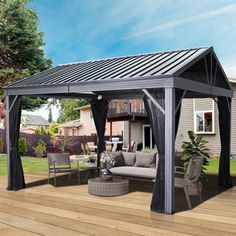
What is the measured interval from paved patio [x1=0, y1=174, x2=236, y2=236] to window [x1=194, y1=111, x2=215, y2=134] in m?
10.5

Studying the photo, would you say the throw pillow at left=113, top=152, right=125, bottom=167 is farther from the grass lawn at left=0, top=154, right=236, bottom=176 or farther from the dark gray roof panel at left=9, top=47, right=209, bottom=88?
the grass lawn at left=0, top=154, right=236, bottom=176

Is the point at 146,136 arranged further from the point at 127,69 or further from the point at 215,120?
the point at 127,69

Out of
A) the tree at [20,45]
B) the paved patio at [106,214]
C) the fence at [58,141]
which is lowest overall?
the paved patio at [106,214]

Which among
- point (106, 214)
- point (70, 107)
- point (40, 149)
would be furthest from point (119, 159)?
point (70, 107)

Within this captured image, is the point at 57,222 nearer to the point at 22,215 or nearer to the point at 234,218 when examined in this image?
the point at 22,215

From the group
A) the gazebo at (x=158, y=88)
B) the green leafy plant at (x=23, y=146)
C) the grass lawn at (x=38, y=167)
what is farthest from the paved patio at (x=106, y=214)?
the green leafy plant at (x=23, y=146)

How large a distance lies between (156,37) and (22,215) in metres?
51.7

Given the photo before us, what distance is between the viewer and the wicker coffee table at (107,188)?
8414mm

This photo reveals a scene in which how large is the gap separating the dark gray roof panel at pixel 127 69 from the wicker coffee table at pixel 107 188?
243 centimetres

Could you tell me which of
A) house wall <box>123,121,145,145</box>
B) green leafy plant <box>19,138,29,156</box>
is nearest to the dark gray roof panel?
green leafy plant <box>19,138,29,156</box>

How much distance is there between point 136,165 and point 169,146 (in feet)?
13.6

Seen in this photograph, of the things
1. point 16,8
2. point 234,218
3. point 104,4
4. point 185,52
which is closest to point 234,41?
point 104,4

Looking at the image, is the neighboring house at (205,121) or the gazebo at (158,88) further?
Answer: the neighboring house at (205,121)

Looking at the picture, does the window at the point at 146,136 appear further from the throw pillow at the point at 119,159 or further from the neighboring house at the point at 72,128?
the throw pillow at the point at 119,159
